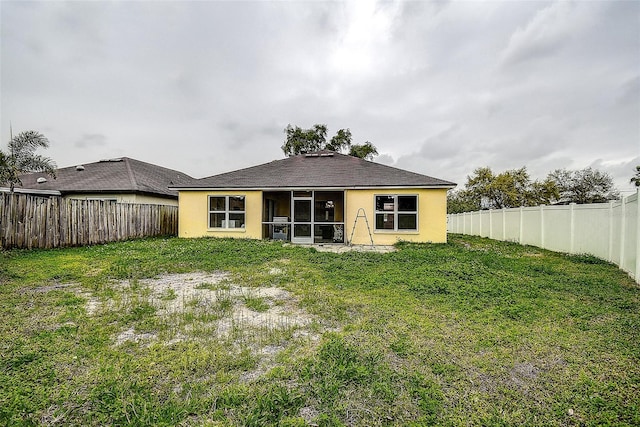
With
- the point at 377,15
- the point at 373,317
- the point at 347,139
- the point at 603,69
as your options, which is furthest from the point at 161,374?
the point at 347,139

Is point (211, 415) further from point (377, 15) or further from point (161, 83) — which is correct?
point (161, 83)

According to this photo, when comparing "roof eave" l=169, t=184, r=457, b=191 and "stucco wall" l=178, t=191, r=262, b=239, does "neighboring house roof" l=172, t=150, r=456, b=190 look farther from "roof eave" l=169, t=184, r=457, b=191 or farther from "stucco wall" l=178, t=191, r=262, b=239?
"stucco wall" l=178, t=191, r=262, b=239

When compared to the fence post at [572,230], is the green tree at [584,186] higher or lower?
higher

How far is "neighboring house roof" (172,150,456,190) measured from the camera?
13.3 m

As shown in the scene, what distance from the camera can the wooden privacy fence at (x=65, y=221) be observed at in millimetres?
9492

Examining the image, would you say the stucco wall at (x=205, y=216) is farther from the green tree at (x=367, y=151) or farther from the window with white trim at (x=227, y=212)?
the green tree at (x=367, y=151)

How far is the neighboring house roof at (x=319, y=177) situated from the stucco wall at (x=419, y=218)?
1.30 ft

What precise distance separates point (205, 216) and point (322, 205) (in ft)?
18.2

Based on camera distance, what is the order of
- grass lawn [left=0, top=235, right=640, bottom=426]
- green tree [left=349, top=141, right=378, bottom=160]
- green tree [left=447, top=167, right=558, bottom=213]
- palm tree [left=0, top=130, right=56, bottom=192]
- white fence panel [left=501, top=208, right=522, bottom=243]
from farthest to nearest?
green tree [left=447, top=167, right=558, bottom=213] < green tree [left=349, top=141, right=378, bottom=160] < white fence panel [left=501, top=208, right=522, bottom=243] < palm tree [left=0, top=130, right=56, bottom=192] < grass lawn [left=0, top=235, right=640, bottom=426]

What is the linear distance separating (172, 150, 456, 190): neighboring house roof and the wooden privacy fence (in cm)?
241

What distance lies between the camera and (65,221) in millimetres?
10891

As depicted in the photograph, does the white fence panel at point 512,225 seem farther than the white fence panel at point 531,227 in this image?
Yes

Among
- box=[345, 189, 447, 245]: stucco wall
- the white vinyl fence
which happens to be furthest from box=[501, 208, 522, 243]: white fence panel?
box=[345, 189, 447, 245]: stucco wall

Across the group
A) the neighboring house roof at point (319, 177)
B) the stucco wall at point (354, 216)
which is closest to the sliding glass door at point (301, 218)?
the neighboring house roof at point (319, 177)
